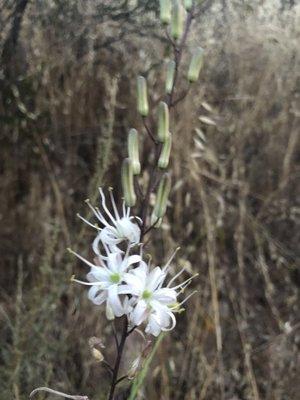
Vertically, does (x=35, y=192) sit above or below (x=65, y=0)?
below

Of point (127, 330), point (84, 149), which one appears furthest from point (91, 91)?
point (127, 330)

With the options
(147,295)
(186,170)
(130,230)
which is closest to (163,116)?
(130,230)

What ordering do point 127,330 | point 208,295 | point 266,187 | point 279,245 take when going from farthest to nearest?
point 266,187, point 279,245, point 208,295, point 127,330

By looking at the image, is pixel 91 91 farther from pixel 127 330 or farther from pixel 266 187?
pixel 127 330

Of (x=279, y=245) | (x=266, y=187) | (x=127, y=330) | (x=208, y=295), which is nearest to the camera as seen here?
(x=127, y=330)

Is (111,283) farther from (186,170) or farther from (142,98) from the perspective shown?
(186,170)
